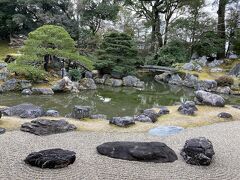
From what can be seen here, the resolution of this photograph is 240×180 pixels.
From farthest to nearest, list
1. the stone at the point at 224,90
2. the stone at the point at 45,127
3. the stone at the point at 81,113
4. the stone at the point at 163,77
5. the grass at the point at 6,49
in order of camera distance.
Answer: the grass at the point at 6,49 < the stone at the point at 163,77 < the stone at the point at 224,90 < the stone at the point at 81,113 < the stone at the point at 45,127

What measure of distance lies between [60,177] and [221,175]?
3250 millimetres

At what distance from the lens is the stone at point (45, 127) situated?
28.8 feet

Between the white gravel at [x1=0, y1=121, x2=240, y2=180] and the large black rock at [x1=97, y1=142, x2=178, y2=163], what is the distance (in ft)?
0.51

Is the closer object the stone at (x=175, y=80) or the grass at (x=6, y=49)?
the stone at (x=175, y=80)

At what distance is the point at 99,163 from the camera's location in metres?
6.76

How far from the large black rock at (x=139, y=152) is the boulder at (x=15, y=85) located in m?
11.0

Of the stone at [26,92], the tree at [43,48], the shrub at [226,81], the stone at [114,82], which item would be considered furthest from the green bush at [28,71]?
the shrub at [226,81]

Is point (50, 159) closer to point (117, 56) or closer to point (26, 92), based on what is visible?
point (26, 92)

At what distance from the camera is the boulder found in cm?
1703

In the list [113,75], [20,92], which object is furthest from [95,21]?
[20,92]

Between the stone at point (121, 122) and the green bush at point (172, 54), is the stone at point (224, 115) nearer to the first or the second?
the stone at point (121, 122)

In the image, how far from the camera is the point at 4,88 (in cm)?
1694

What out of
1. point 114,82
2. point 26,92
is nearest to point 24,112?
point 26,92

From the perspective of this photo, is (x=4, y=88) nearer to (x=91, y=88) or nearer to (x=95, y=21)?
(x=91, y=88)
